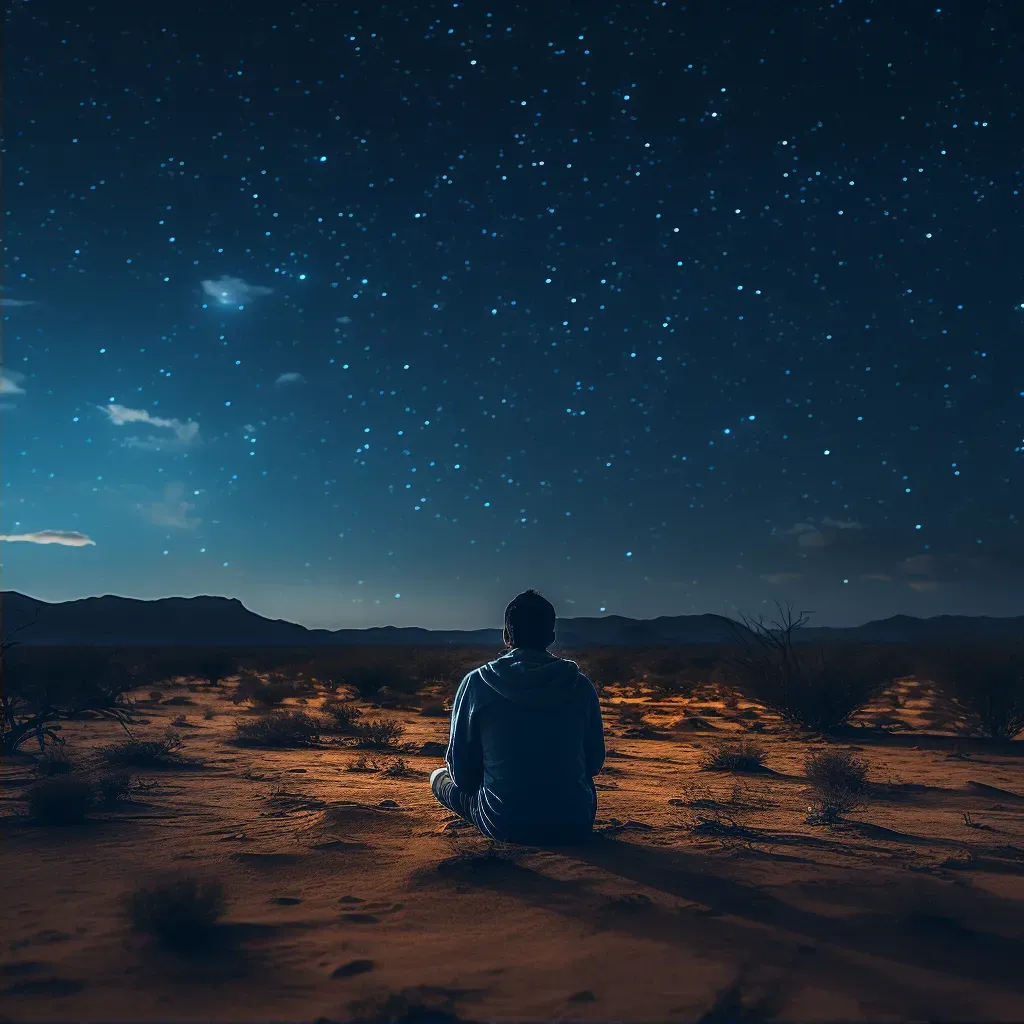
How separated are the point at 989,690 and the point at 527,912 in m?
12.9

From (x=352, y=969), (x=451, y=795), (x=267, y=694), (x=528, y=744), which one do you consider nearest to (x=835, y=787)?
(x=451, y=795)

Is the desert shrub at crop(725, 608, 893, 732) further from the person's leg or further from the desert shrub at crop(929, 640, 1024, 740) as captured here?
the person's leg

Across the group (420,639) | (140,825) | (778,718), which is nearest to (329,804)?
(140,825)

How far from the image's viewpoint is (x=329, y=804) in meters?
7.29

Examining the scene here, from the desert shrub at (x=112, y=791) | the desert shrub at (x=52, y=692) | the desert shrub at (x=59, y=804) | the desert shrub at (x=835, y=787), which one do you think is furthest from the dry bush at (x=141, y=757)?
the desert shrub at (x=835, y=787)

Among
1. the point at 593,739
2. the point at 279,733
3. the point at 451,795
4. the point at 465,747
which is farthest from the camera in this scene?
the point at 279,733

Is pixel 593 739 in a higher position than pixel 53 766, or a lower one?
higher

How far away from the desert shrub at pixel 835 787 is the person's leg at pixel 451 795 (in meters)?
3.31

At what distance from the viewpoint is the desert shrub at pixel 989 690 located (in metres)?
13.7

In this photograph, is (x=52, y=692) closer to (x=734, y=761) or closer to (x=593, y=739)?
(x=734, y=761)

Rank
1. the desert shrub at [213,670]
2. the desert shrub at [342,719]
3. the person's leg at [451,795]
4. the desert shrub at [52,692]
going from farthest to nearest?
the desert shrub at [213,670], the desert shrub at [342,719], the desert shrub at [52,692], the person's leg at [451,795]

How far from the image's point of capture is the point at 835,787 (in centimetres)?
800

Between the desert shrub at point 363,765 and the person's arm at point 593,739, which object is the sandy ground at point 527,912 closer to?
the person's arm at point 593,739

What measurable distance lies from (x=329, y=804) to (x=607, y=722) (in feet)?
34.1
